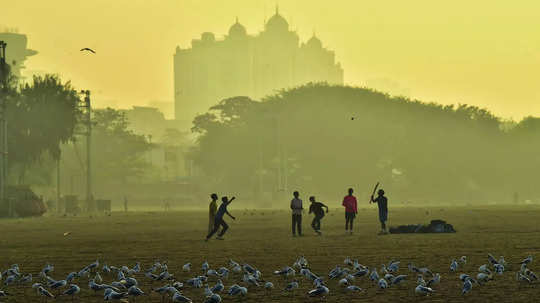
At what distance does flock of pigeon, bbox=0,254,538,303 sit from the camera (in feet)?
59.0

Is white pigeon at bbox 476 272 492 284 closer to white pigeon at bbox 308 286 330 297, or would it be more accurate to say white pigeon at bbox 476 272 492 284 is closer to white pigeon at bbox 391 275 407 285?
white pigeon at bbox 391 275 407 285

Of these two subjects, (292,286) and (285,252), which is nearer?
(292,286)

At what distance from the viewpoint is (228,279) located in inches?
849

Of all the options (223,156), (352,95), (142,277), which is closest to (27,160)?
(223,156)

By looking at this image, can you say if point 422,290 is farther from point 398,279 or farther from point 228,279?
point 228,279

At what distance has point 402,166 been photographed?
125250 mm

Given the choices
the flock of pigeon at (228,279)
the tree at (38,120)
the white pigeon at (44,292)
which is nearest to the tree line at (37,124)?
the tree at (38,120)

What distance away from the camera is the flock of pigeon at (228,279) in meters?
18.0

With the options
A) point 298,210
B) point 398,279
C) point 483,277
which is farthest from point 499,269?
point 298,210

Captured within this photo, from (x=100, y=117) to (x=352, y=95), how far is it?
42.9 metres

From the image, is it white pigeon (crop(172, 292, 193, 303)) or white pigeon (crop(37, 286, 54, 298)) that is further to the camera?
white pigeon (crop(37, 286, 54, 298))

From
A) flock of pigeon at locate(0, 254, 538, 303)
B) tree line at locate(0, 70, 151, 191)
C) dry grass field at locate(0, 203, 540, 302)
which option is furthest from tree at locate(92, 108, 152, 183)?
flock of pigeon at locate(0, 254, 538, 303)

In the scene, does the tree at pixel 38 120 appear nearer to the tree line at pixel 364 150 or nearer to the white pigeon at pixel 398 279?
the tree line at pixel 364 150

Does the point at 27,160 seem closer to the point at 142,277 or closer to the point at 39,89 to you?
the point at 39,89
